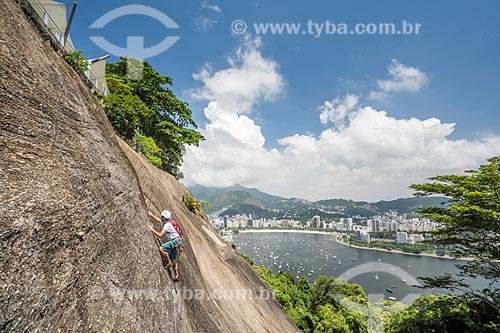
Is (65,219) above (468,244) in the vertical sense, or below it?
above

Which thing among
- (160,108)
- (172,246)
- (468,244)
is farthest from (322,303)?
(172,246)

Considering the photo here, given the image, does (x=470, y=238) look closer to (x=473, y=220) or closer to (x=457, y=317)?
(x=473, y=220)

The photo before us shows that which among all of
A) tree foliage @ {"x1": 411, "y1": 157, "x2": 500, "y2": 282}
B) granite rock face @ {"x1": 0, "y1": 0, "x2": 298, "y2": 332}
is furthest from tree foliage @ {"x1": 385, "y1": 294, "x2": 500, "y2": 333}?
granite rock face @ {"x1": 0, "y1": 0, "x2": 298, "y2": 332}

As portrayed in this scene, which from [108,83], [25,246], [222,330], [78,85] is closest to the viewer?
[25,246]

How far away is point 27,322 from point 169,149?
17565 millimetres

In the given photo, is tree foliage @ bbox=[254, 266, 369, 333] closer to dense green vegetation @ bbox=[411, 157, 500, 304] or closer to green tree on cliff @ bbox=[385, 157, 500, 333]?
green tree on cliff @ bbox=[385, 157, 500, 333]

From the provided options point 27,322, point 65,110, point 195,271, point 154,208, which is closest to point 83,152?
point 65,110

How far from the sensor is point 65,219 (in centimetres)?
325

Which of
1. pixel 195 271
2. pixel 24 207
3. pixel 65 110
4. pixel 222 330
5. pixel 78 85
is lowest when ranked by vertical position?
pixel 222 330

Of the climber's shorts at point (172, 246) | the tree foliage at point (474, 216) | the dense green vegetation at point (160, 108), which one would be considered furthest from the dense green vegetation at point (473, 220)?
the dense green vegetation at point (160, 108)

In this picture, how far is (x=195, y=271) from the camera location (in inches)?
282

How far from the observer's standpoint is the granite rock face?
2.63 meters

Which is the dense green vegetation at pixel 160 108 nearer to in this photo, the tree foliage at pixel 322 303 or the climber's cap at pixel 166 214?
the climber's cap at pixel 166 214

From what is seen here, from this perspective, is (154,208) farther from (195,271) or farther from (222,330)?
(222,330)
